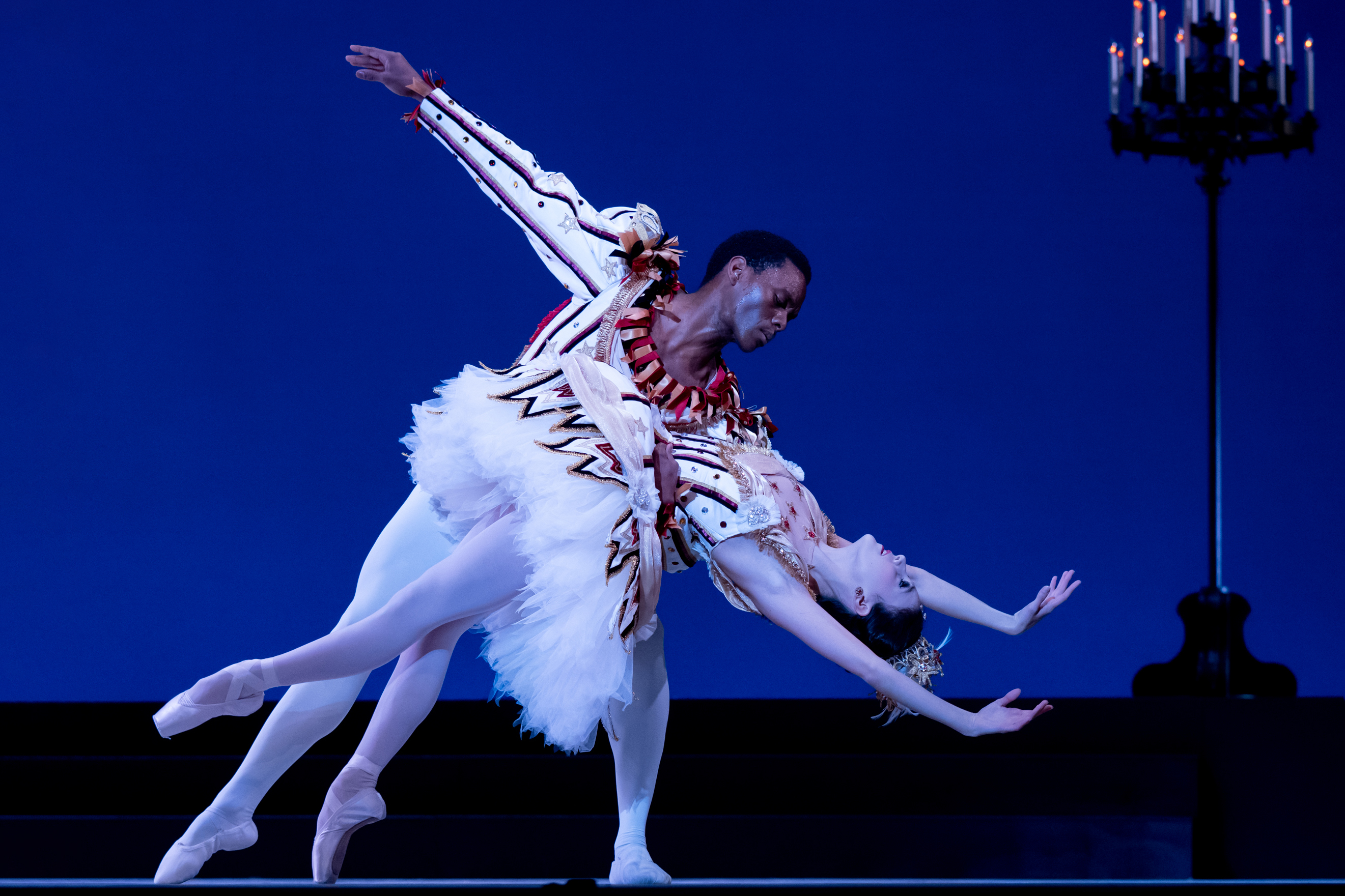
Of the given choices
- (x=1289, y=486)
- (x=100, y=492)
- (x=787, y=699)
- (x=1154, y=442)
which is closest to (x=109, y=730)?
(x=100, y=492)

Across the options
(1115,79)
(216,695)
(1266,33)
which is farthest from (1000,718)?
(1266,33)

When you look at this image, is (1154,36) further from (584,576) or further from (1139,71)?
(584,576)

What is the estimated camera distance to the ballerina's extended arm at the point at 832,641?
6.12 feet

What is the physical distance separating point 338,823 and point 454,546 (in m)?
0.54

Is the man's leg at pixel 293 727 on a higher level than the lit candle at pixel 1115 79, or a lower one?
lower

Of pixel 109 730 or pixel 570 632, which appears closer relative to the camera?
pixel 570 632

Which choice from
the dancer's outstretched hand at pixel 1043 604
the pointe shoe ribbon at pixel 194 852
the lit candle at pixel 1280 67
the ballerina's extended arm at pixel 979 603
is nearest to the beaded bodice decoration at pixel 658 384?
the ballerina's extended arm at pixel 979 603

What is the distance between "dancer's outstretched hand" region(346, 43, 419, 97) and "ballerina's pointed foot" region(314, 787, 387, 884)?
4.50 ft

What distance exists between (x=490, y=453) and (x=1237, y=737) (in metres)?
2.05

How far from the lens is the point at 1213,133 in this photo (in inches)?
155

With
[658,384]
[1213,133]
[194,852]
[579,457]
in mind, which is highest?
[1213,133]

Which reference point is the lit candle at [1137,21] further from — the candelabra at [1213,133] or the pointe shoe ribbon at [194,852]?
the pointe shoe ribbon at [194,852]

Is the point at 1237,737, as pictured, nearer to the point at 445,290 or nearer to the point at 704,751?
the point at 704,751

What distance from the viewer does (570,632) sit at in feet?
6.82
